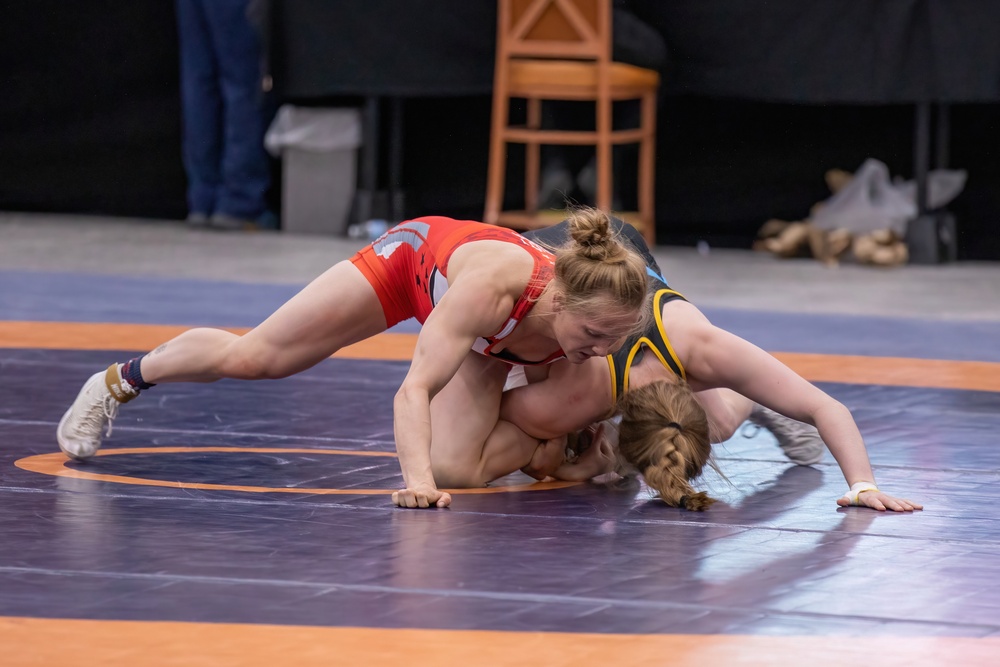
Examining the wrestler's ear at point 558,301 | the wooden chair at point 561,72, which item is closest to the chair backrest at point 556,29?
the wooden chair at point 561,72

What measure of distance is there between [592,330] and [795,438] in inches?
35.3

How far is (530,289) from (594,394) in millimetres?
305

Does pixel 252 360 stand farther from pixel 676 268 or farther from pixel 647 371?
pixel 676 268

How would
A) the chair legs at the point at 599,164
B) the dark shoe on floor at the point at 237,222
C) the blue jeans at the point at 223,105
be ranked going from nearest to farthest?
the chair legs at the point at 599,164 → the blue jeans at the point at 223,105 → the dark shoe on floor at the point at 237,222

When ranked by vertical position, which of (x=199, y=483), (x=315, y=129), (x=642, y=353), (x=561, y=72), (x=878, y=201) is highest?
(x=561, y=72)

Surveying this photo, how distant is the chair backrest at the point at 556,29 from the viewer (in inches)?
251

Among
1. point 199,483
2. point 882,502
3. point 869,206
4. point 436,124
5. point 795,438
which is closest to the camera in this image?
point 882,502

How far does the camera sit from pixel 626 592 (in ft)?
7.50

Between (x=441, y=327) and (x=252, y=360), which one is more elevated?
(x=441, y=327)

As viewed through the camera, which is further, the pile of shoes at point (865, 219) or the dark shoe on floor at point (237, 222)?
the dark shoe on floor at point (237, 222)

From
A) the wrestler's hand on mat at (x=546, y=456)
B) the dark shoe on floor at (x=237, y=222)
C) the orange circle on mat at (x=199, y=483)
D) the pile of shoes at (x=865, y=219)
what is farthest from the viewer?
the dark shoe on floor at (x=237, y=222)

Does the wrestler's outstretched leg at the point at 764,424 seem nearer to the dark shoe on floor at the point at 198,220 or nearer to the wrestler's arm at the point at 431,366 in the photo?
the wrestler's arm at the point at 431,366

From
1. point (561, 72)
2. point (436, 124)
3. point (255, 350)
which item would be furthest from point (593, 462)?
point (436, 124)

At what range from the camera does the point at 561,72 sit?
6461 mm
